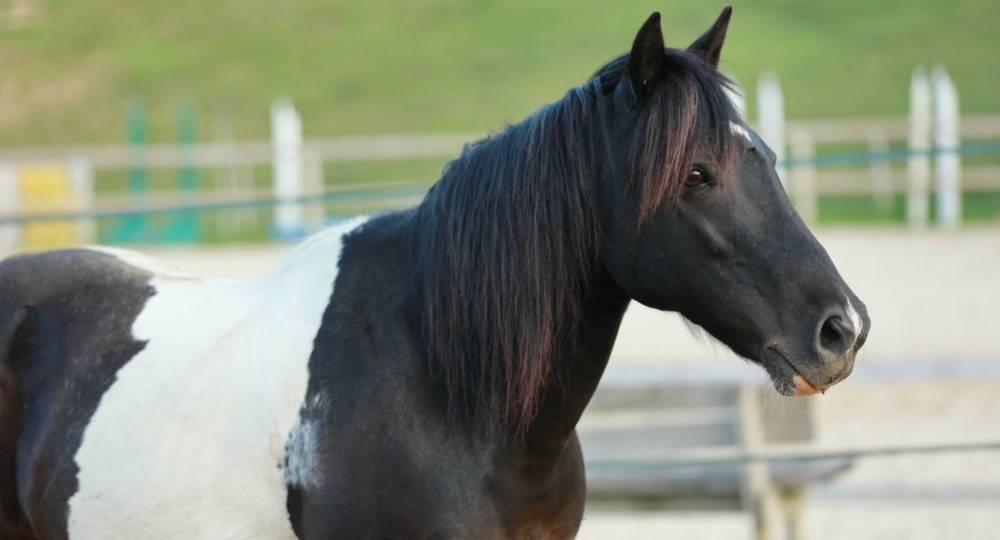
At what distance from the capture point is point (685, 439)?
4.14 m

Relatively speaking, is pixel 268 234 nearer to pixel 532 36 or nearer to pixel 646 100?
pixel 646 100

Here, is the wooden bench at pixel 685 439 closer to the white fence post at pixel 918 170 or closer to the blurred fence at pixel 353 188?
the blurred fence at pixel 353 188

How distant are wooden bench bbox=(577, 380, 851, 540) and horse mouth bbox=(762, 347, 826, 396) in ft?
8.02

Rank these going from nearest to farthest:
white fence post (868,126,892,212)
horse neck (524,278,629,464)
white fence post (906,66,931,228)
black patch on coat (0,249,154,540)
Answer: horse neck (524,278,629,464)
black patch on coat (0,249,154,540)
white fence post (906,66,931,228)
white fence post (868,126,892,212)

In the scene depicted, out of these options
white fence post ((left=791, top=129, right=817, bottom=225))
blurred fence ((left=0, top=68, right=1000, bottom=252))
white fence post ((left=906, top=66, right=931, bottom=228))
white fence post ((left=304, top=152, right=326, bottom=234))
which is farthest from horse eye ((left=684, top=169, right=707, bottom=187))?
white fence post ((left=906, top=66, right=931, bottom=228))

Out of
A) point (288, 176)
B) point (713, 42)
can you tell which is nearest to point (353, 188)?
point (288, 176)

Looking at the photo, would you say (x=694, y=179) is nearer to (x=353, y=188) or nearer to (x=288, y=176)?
(x=288, y=176)

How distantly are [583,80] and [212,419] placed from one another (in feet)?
55.0

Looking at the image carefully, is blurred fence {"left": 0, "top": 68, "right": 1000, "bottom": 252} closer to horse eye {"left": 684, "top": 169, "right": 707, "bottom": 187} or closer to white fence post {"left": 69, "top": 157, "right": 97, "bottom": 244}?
white fence post {"left": 69, "top": 157, "right": 97, "bottom": 244}

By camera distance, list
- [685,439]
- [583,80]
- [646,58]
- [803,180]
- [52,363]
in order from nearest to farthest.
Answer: [646,58], [52,363], [685,439], [803,180], [583,80]

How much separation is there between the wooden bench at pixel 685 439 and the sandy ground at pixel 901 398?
0.67 ft

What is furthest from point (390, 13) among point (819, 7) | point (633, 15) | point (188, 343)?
point (188, 343)

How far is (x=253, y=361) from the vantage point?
1877 millimetres

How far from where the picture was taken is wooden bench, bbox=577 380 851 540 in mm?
3980
